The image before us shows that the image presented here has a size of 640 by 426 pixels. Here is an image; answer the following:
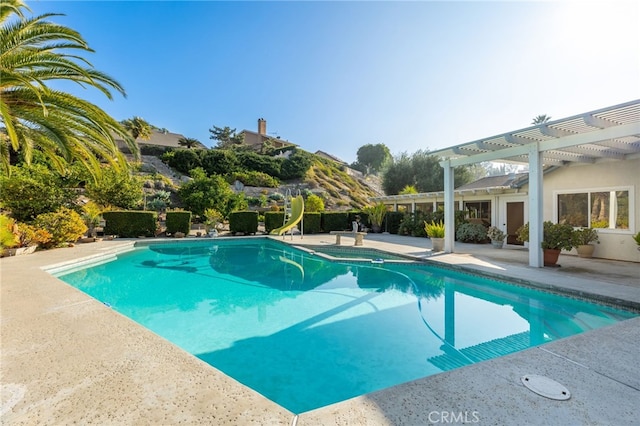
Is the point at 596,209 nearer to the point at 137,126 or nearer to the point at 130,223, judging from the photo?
the point at 130,223

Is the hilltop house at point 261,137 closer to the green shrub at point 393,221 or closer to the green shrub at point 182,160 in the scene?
the green shrub at point 182,160

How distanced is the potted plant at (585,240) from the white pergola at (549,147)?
803mm

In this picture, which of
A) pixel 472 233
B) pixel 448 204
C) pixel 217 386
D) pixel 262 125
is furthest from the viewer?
pixel 262 125

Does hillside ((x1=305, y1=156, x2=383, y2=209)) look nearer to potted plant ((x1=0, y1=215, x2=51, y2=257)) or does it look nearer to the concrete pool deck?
potted plant ((x1=0, y1=215, x2=51, y2=257))

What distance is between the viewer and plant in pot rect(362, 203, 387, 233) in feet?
61.8

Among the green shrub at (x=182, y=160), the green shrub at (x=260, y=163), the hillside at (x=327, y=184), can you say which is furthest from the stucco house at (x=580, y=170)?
the green shrub at (x=182, y=160)

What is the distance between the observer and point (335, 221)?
19.3m

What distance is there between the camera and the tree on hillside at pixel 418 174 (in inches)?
1101

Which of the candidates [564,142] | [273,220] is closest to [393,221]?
[273,220]

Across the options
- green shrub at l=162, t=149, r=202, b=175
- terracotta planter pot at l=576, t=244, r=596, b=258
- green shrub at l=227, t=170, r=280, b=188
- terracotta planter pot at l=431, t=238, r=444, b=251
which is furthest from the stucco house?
green shrub at l=162, t=149, r=202, b=175

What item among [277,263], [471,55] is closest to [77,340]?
[277,263]

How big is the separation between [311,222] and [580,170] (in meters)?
12.9

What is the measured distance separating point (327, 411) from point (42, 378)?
2.26 m

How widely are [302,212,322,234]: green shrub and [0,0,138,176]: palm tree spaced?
12.2 meters
